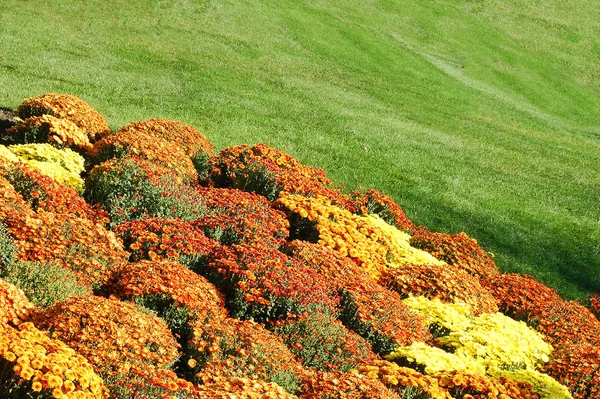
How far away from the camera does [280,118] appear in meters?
22.2

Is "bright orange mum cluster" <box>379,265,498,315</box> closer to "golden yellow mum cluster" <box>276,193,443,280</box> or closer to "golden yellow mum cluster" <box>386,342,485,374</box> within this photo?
"golden yellow mum cluster" <box>276,193,443,280</box>

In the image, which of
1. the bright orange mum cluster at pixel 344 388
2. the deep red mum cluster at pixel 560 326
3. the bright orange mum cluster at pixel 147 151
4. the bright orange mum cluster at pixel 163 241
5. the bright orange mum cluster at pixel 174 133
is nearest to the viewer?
the bright orange mum cluster at pixel 344 388

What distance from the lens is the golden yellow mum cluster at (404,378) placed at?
7.36 m

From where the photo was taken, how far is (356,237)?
11891mm

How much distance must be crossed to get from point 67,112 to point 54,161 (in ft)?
8.26

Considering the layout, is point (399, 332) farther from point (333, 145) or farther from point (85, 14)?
point (85, 14)

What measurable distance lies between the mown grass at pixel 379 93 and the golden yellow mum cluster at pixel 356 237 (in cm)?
365

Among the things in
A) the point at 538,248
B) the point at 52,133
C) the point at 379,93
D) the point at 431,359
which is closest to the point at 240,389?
the point at 431,359

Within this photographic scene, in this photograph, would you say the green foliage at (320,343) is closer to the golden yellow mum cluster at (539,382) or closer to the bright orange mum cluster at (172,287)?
the bright orange mum cluster at (172,287)

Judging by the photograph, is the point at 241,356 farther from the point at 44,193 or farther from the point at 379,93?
the point at 379,93

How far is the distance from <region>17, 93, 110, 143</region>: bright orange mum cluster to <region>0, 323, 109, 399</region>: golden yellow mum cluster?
29.2 ft

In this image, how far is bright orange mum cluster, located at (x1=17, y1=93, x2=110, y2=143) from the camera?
14.0 meters

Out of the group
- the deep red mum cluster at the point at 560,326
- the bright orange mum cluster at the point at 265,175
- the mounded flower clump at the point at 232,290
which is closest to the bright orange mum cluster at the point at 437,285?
the mounded flower clump at the point at 232,290

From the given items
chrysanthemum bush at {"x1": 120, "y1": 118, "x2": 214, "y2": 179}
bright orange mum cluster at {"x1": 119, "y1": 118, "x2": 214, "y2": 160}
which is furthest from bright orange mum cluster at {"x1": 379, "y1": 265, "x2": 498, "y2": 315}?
bright orange mum cluster at {"x1": 119, "y1": 118, "x2": 214, "y2": 160}
